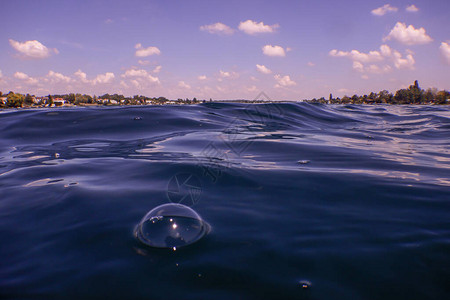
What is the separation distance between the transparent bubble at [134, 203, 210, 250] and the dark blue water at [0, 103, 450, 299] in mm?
67

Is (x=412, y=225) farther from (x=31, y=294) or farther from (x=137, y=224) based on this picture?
(x=31, y=294)

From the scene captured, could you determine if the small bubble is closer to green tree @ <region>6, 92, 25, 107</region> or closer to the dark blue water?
the dark blue water

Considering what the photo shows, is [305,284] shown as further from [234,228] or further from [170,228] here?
[170,228]

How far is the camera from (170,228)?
210cm

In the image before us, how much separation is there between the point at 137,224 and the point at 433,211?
310 cm

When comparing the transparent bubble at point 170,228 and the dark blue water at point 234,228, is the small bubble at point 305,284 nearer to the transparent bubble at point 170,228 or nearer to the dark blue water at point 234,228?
the dark blue water at point 234,228

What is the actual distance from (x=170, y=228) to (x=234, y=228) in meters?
0.60

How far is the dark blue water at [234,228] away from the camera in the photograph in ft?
5.33

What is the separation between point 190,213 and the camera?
2248 millimetres

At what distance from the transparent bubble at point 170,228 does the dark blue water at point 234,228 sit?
7 centimetres

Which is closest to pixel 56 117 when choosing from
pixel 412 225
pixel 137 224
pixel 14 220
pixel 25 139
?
pixel 25 139

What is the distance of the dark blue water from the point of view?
162 centimetres

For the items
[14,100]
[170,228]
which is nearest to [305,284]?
[170,228]

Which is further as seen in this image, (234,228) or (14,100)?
(14,100)
